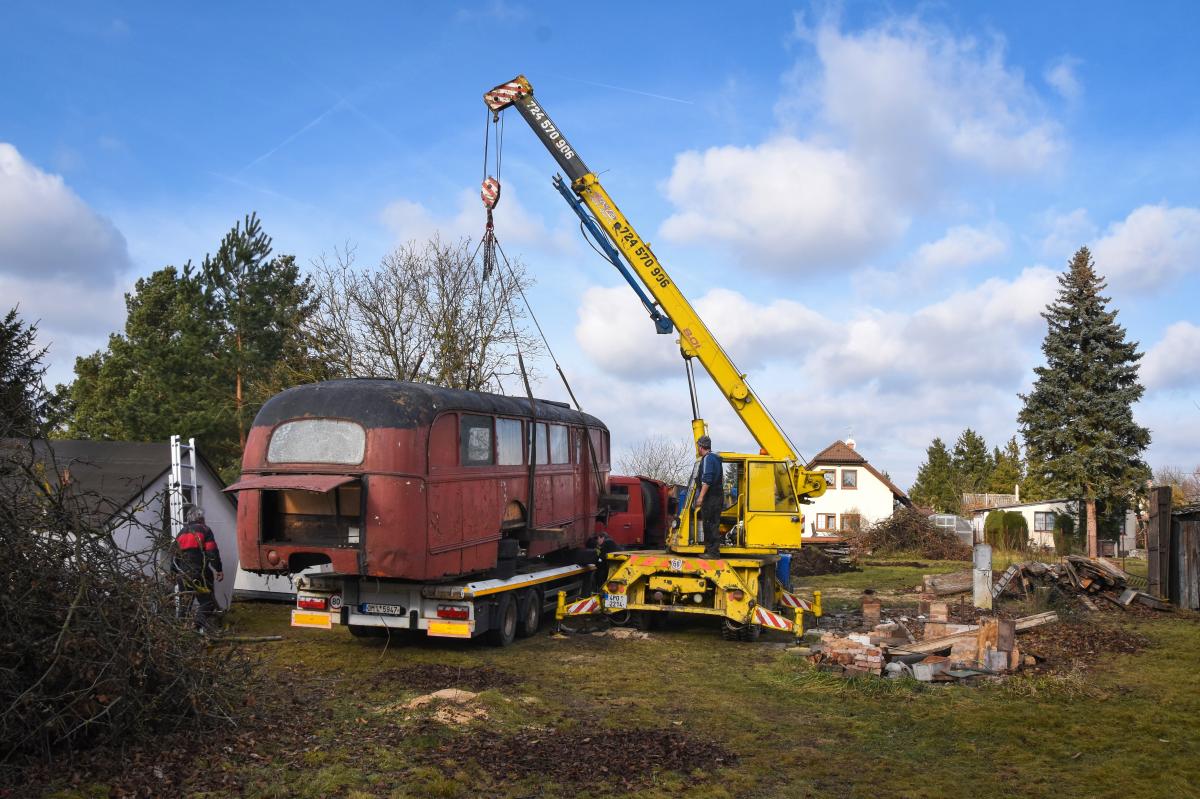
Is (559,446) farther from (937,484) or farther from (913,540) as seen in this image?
(937,484)

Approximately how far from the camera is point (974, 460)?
2746 inches

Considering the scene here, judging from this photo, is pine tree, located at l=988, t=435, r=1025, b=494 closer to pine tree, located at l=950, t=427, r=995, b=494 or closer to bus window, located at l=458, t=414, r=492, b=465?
pine tree, located at l=950, t=427, r=995, b=494

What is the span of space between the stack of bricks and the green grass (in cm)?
28

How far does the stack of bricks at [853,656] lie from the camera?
10422mm

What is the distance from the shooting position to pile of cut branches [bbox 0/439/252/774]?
605 centimetres

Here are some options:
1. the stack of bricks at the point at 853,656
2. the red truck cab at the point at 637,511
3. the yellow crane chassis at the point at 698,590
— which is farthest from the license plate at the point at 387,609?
the red truck cab at the point at 637,511

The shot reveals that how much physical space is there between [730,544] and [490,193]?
7.26 metres

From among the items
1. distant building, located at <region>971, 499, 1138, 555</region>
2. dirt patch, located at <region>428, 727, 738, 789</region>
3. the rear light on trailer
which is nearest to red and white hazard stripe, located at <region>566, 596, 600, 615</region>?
the rear light on trailer

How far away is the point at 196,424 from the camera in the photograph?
30.0 m

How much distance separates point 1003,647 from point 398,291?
69.3 ft

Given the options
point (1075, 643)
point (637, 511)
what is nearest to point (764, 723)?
point (1075, 643)

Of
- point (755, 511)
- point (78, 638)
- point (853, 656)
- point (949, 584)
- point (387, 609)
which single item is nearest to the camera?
point (78, 638)

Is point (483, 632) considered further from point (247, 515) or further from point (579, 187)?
point (579, 187)

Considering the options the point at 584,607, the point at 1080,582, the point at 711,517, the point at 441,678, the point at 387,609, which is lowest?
the point at 441,678
